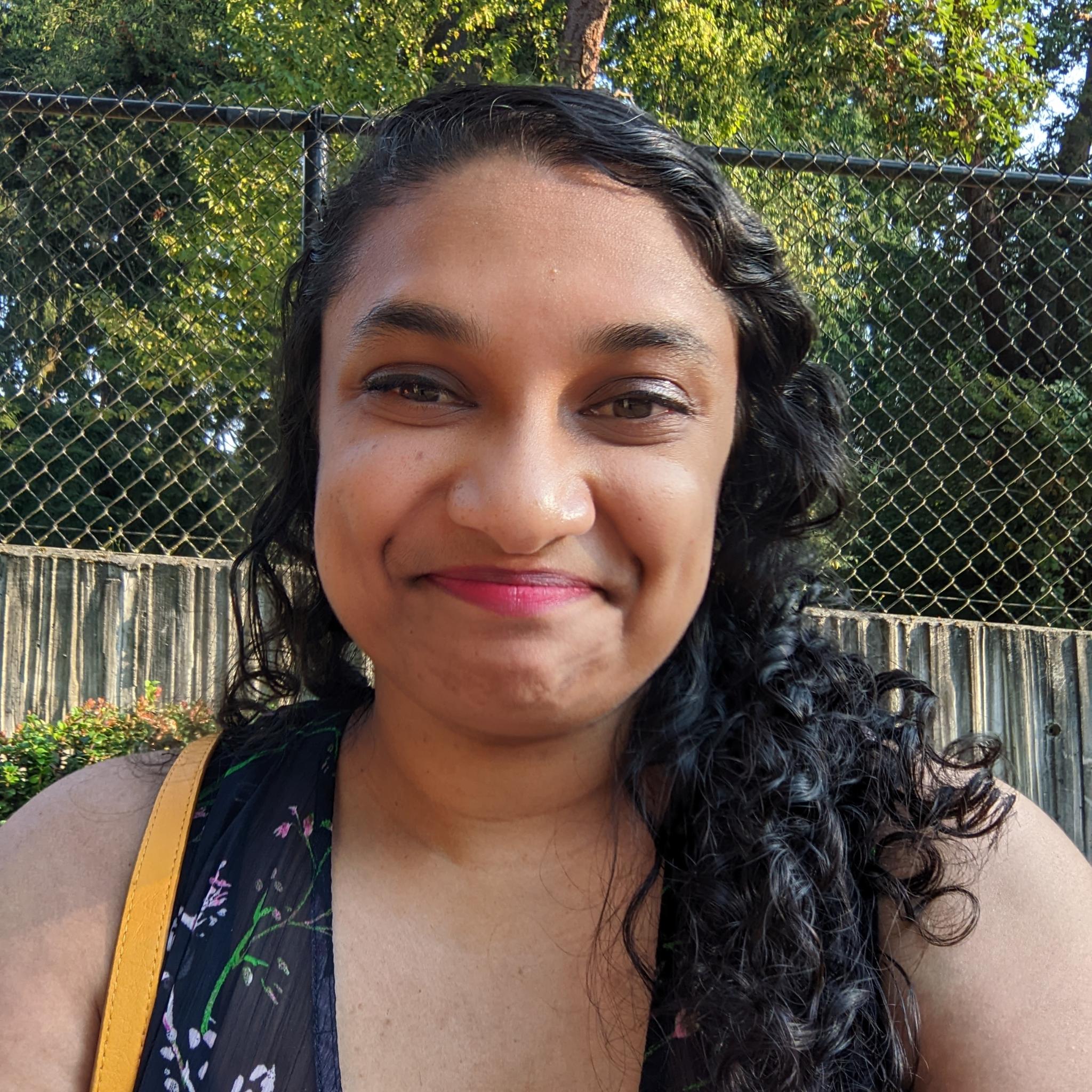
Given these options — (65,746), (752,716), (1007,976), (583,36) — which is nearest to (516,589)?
(752,716)

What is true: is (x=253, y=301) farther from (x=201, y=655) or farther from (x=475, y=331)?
(x=475, y=331)

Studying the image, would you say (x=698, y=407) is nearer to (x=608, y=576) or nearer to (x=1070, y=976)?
(x=608, y=576)

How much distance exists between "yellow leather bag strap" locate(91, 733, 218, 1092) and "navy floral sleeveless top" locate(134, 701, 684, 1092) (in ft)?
0.05

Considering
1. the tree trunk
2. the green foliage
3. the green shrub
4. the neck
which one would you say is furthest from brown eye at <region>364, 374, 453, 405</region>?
the tree trunk

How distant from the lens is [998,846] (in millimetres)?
1345

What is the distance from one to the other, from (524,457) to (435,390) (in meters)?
0.18

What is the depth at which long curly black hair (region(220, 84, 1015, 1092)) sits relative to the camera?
1.29 m

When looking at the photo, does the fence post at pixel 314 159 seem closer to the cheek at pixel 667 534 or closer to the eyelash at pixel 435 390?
the eyelash at pixel 435 390

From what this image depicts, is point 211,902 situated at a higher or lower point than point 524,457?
lower

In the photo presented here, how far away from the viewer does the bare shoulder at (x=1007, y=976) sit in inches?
47.5

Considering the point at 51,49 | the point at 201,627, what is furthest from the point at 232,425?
Result: the point at 51,49

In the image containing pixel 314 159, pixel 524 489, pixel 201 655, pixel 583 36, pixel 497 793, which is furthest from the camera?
pixel 583 36

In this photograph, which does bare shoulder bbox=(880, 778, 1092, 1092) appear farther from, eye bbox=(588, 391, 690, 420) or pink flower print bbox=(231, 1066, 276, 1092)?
pink flower print bbox=(231, 1066, 276, 1092)

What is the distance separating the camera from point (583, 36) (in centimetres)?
817
